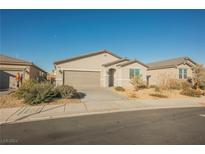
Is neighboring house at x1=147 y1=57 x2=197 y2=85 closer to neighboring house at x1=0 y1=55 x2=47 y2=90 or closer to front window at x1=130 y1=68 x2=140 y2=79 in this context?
front window at x1=130 y1=68 x2=140 y2=79

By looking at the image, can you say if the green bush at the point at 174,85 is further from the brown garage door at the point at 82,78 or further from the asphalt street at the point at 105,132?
the asphalt street at the point at 105,132

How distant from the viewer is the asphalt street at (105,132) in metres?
5.08

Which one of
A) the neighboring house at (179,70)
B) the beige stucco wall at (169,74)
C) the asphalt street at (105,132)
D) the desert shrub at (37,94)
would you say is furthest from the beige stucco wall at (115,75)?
the asphalt street at (105,132)

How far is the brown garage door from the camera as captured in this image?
72.0 feet

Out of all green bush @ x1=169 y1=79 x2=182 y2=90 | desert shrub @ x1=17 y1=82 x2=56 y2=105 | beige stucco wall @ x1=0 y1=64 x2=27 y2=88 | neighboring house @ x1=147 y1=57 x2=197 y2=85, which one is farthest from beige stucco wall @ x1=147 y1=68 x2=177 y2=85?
beige stucco wall @ x1=0 y1=64 x2=27 y2=88

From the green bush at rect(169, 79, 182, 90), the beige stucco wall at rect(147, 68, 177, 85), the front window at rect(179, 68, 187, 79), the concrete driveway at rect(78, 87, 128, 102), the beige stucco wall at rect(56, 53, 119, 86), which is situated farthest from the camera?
the front window at rect(179, 68, 187, 79)

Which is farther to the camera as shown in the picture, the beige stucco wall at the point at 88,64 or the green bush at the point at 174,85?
the green bush at the point at 174,85

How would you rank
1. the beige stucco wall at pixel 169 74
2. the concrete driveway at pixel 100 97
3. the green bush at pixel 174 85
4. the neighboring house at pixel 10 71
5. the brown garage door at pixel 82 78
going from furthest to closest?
1. the beige stucco wall at pixel 169 74
2. the green bush at pixel 174 85
3. the brown garage door at pixel 82 78
4. the neighboring house at pixel 10 71
5. the concrete driveway at pixel 100 97

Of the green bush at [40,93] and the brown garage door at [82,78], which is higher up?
the brown garage door at [82,78]

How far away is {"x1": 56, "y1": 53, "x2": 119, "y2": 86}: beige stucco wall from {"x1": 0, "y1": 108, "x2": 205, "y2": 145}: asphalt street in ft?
48.2

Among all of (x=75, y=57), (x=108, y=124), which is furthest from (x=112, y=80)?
(x=108, y=124)

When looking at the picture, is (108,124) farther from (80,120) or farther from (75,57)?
(75,57)

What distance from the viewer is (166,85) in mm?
21797

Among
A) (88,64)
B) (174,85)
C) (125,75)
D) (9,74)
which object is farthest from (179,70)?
(9,74)
